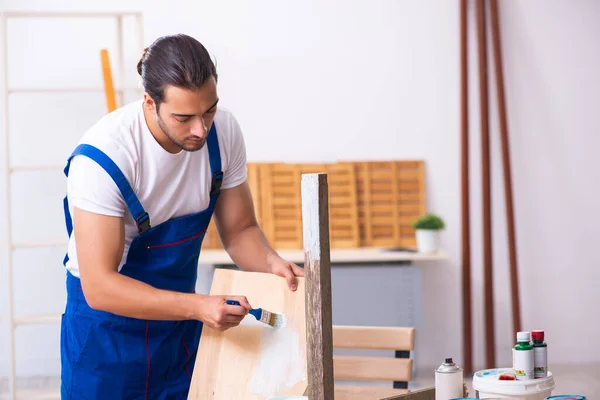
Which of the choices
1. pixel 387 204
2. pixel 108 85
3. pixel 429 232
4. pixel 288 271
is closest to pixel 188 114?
pixel 288 271

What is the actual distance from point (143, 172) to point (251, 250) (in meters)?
0.35

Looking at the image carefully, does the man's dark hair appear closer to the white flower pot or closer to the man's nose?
the man's nose

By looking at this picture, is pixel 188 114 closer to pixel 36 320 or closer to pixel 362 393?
pixel 362 393

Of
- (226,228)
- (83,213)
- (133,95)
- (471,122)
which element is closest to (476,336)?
(471,122)

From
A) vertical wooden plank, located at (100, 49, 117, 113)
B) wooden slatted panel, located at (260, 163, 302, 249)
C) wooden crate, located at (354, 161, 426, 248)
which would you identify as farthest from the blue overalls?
wooden crate, located at (354, 161, 426, 248)

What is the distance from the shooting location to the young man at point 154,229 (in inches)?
66.0

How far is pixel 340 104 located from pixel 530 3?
48.7 inches

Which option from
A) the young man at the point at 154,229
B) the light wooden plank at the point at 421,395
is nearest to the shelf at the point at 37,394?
the young man at the point at 154,229

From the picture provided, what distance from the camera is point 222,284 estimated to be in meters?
1.79

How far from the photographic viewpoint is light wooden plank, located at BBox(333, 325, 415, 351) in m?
2.08

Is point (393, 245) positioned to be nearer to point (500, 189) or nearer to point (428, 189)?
point (428, 189)

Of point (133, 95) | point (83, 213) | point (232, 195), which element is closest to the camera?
point (83, 213)

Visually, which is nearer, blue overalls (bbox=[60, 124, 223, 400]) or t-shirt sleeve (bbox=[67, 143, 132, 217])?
t-shirt sleeve (bbox=[67, 143, 132, 217])

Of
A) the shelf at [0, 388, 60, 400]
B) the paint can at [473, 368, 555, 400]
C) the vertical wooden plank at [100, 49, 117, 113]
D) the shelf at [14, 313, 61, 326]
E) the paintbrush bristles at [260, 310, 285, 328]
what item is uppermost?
the vertical wooden plank at [100, 49, 117, 113]
